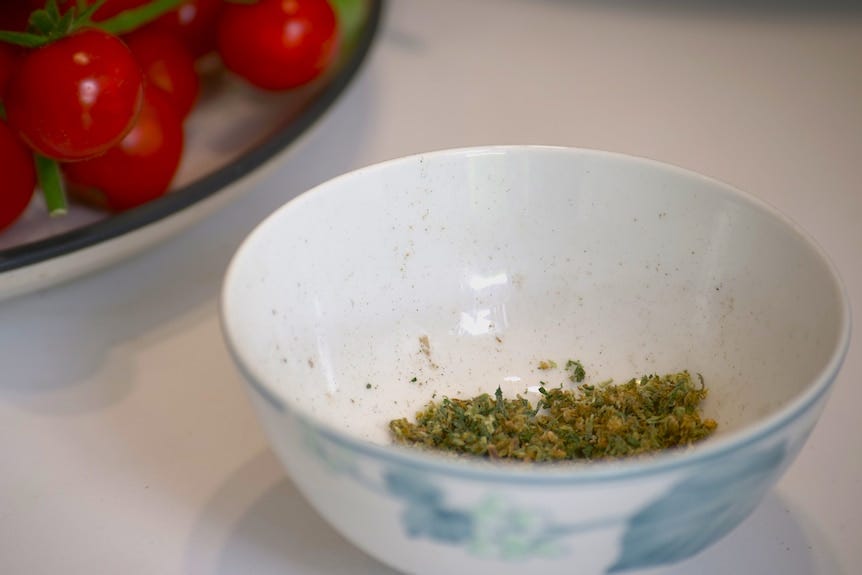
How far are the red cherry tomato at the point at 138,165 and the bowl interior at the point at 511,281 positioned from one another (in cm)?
22

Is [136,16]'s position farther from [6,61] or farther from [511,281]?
[511,281]

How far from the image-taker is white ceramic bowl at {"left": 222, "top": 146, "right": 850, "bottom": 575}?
0.58 meters

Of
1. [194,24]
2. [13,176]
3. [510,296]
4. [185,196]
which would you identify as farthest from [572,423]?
[194,24]

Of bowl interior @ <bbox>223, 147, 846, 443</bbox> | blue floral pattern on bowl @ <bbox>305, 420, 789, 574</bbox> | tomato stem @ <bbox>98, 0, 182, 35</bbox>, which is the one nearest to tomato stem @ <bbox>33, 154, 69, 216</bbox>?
tomato stem @ <bbox>98, 0, 182, 35</bbox>

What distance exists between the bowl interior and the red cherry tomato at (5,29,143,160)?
18 centimetres

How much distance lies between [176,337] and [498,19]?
59 cm

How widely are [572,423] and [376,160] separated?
410 millimetres

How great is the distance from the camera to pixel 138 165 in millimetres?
832

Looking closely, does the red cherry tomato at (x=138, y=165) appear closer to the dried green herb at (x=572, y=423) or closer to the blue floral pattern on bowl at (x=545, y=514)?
the dried green herb at (x=572, y=423)

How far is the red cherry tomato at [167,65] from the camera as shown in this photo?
35.9 inches

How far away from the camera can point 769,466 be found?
1.59ft

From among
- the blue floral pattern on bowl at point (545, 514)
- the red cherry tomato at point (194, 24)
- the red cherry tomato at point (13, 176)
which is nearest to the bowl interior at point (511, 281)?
the blue floral pattern on bowl at point (545, 514)

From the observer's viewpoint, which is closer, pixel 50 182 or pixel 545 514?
pixel 545 514

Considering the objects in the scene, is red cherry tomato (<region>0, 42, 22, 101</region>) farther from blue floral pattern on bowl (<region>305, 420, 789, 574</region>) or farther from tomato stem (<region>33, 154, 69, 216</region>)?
blue floral pattern on bowl (<region>305, 420, 789, 574</region>)
